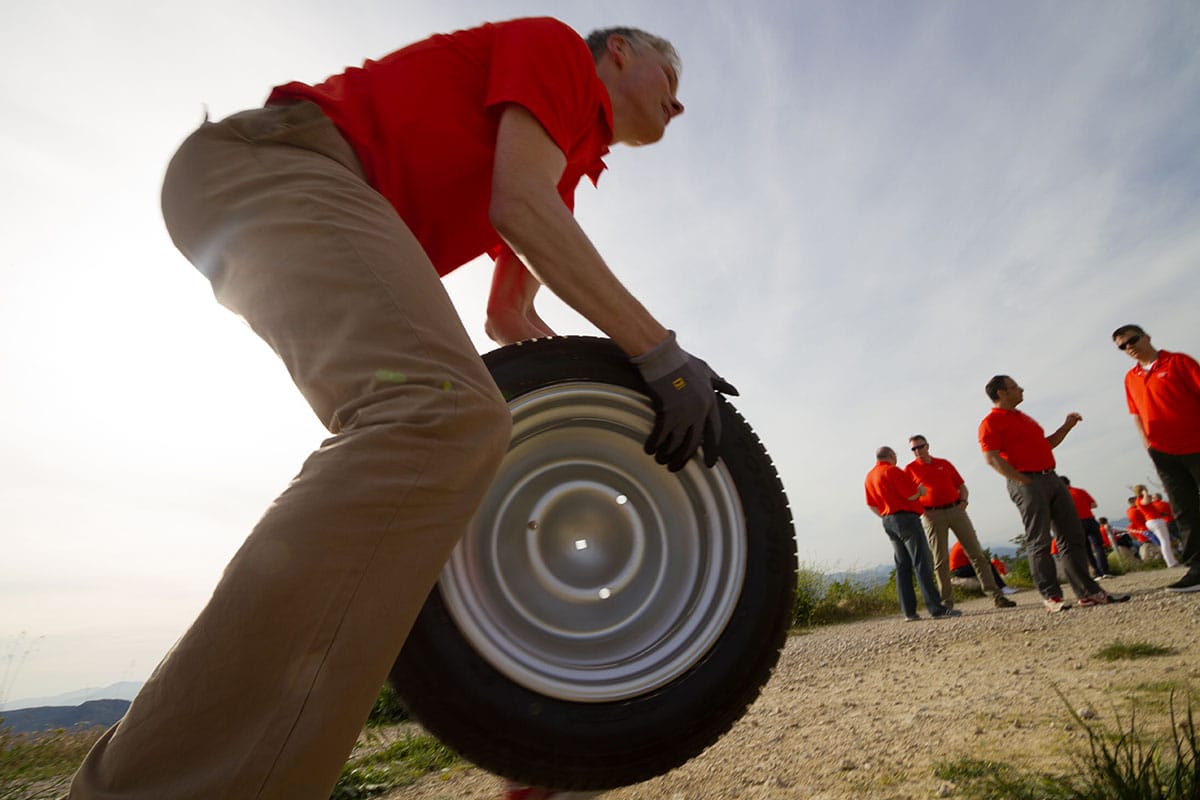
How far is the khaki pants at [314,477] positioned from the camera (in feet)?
2.44

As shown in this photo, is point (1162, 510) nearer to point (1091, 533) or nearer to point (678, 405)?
point (1091, 533)

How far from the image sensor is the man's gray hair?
1873mm

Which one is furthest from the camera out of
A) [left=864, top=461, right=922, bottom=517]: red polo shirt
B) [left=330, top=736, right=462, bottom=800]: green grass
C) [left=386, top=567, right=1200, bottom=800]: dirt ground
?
[left=864, top=461, right=922, bottom=517]: red polo shirt

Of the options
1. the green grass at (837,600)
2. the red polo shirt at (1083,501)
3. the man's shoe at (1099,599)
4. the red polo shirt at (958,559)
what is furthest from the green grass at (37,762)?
the red polo shirt at (1083,501)

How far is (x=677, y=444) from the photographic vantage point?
1507 mm

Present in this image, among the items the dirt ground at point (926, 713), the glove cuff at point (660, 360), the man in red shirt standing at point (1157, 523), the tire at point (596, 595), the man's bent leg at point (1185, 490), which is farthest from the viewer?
the man in red shirt standing at point (1157, 523)

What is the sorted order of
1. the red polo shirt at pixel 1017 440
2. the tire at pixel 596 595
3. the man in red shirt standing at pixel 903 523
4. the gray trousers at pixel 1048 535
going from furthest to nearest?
1. the man in red shirt standing at pixel 903 523
2. the red polo shirt at pixel 1017 440
3. the gray trousers at pixel 1048 535
4. the tire at pixel 596 595

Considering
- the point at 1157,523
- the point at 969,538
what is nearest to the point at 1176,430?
the point at 969,538

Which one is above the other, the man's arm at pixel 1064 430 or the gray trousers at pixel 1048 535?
the man's arm at pixel 1064 430

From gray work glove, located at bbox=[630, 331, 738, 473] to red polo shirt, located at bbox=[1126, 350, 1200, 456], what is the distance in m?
5.61

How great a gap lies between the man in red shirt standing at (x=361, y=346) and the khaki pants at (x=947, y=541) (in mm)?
6653

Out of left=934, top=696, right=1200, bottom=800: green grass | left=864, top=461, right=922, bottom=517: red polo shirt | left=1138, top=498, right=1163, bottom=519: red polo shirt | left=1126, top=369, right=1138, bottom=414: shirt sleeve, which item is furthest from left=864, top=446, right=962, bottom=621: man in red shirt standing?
left=1138, top=498, right=1163, bottom=519: red polo shirt

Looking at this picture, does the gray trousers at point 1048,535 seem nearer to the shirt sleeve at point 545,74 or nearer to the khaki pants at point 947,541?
the khaki pants at point 947,541

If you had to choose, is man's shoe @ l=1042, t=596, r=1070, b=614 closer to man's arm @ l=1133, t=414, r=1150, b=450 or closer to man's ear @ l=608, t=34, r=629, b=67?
man's arm @ l=1133, t=414, r=1150, b=450
